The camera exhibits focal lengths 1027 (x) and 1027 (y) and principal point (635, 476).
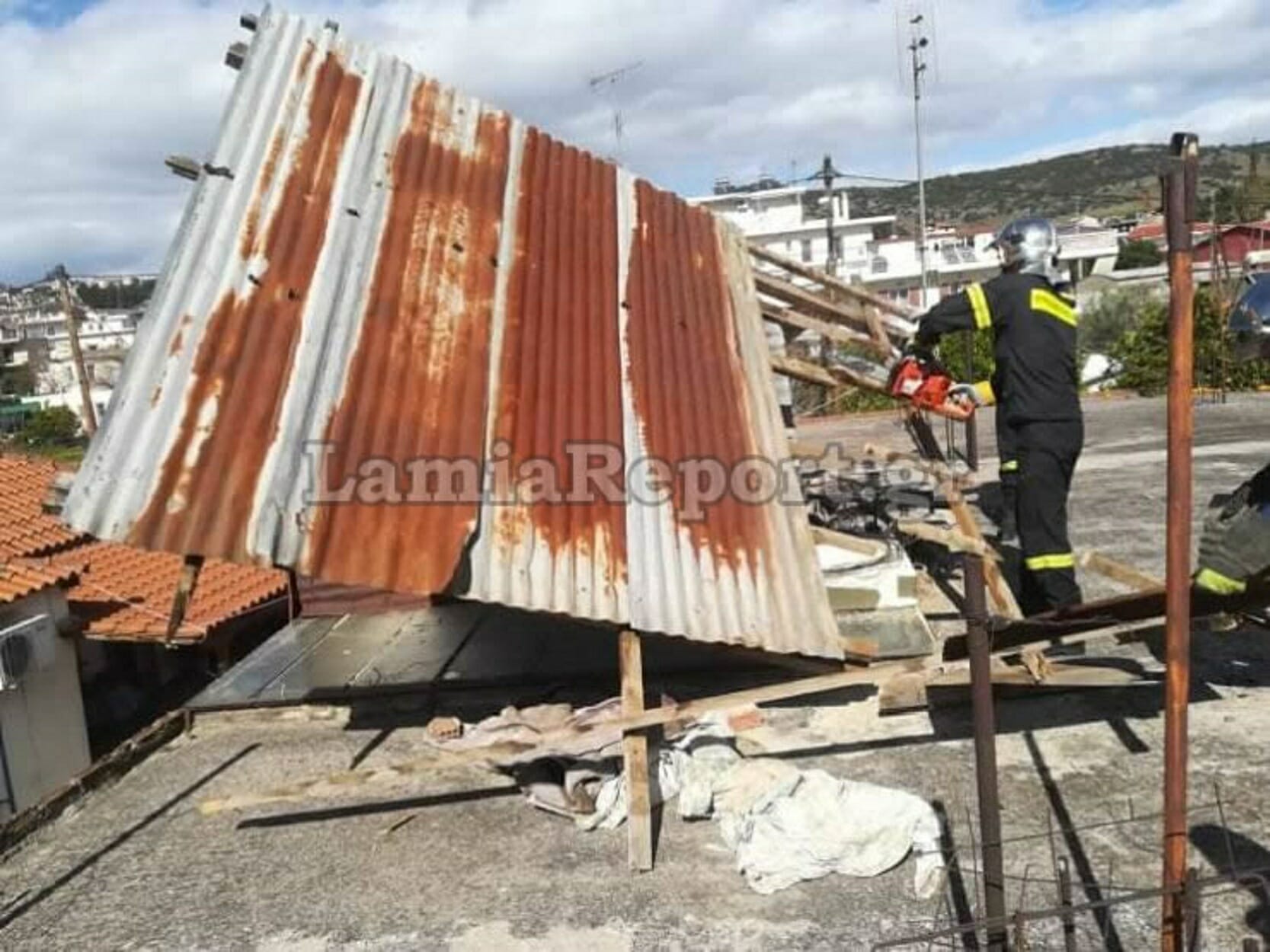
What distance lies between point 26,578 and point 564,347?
30.2 ft

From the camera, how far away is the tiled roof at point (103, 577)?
12.0m

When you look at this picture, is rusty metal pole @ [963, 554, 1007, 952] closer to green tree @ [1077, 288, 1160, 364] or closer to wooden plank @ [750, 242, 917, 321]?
wooden plank @ [750, 242, 917, 321]

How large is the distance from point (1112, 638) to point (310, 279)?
3955 millimetres

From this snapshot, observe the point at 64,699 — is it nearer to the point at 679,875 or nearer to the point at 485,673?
the point at 485,673

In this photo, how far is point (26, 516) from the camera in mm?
13555

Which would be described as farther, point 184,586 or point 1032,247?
point 1032,247

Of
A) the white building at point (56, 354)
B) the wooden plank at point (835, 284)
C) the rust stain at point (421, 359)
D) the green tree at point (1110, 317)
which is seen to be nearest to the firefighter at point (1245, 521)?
the rust stain at point (421, 359)

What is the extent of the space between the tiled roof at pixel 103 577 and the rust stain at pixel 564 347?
7553 millimetres

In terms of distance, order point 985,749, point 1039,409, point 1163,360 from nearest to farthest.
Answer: point 985,749
point 1039,409
point 1163,360

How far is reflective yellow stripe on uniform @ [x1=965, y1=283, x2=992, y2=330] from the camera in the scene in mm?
5770

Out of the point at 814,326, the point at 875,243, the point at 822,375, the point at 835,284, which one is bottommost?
the point at 822,375

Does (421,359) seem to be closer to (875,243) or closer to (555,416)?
(555,416)

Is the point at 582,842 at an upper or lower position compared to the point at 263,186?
lower

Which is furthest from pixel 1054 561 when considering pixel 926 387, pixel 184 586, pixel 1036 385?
pixel 184 586
